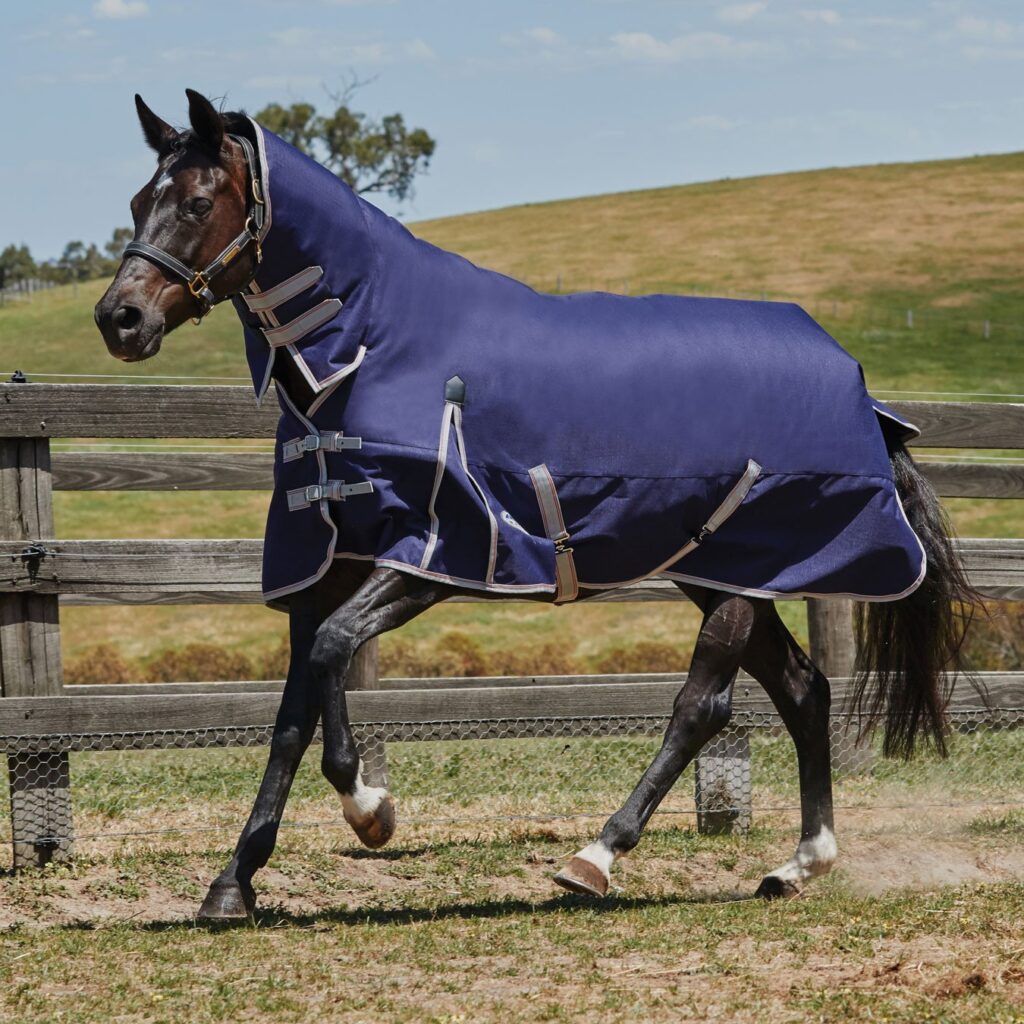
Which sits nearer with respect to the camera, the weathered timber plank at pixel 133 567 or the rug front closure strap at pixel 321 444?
the rug front closure strap at pixel 321 444

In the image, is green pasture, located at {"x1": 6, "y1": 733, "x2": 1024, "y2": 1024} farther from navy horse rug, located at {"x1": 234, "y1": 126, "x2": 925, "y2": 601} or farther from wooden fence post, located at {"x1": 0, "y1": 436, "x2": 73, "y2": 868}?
navy horse rug, located at {"x1": 234, "y1": 126, "x2": 925, "y2": 601}

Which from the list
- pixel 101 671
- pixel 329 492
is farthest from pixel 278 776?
pixel 101 671

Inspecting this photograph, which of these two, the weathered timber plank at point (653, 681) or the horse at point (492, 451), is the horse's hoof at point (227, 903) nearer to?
the horse at point (492, 451)

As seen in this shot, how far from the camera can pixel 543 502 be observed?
4.61 m

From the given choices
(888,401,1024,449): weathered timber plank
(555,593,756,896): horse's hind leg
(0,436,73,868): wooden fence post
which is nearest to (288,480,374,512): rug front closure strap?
(555,593,756,896): horse's hind leg

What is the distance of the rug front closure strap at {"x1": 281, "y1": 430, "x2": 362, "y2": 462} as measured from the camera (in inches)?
171

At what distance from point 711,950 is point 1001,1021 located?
3.14ft

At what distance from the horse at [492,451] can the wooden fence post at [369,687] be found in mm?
1747

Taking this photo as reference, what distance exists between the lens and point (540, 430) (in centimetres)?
462

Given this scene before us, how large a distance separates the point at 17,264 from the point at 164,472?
94.0 metres

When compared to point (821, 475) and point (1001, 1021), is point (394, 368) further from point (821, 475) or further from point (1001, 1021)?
point (1001, 1021)

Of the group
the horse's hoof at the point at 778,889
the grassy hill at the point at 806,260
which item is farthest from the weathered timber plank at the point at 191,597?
the grassy hill at the point at 806,260

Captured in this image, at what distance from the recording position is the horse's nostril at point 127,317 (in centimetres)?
417

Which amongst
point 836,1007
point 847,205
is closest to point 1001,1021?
point 836,1007
